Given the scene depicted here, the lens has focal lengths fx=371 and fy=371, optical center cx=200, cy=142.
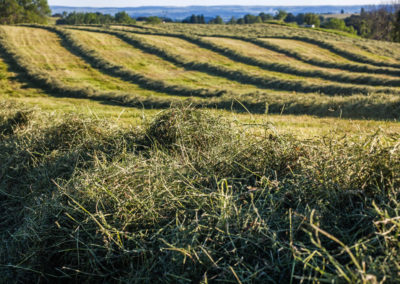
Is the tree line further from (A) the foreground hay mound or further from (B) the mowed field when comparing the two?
(A) the foreground hay mound

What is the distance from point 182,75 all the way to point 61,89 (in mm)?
7775

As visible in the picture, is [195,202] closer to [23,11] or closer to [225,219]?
[225,219]

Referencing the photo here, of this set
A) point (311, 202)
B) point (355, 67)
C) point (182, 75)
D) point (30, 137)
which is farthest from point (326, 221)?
point (355, 67)

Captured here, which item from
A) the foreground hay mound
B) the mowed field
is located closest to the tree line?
the mowed field

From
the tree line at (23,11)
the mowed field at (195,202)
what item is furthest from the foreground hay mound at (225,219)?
the tree line at (23,11)

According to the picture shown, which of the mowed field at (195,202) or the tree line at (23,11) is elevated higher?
the tree line at (23,11)

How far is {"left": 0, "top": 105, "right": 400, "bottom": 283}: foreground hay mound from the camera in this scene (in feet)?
7.73

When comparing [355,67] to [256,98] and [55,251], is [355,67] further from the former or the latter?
[55,251]

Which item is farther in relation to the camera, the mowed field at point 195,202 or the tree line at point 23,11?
the tree line at point 23,11

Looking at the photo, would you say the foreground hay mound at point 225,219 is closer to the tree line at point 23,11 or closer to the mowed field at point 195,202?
the mowed field at point 195,202

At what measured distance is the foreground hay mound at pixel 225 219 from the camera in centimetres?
236

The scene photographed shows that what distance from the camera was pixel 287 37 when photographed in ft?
125

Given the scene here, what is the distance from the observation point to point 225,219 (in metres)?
2.69

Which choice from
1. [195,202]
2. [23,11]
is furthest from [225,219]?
[23,11]
